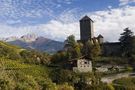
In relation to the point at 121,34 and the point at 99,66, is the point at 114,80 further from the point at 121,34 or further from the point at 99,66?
the point at 121,34

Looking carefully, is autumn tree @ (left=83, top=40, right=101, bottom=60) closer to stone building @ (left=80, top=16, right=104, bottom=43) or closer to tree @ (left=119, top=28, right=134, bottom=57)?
tree @ (left=119, top=28, right=134, bottom=57)

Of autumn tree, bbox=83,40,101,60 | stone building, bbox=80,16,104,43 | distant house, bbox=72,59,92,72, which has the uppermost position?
stone building, bbox=80,16,104,43

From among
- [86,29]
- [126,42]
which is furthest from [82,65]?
[86,29]

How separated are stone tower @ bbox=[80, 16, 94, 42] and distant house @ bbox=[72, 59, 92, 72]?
28.5m

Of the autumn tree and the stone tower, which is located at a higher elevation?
the stone tower

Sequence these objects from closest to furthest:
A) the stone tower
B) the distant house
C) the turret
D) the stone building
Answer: the distant house
the turret
the stone building
the stone tower

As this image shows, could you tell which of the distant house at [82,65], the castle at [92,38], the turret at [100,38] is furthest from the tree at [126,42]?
the distant house at [82,65]

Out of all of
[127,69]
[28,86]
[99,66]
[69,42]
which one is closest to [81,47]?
[69,42]

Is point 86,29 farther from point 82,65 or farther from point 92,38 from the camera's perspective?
point 82,65

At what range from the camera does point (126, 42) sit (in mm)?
107938

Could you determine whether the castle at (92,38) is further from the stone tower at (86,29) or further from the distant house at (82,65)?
the distant house at (82,65)

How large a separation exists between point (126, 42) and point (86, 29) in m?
21.0

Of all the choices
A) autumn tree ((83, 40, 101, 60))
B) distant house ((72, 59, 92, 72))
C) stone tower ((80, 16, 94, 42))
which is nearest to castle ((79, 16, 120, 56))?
stone tower ((80, 16, 94, 42))

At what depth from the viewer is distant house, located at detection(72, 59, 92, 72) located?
3622 inches
